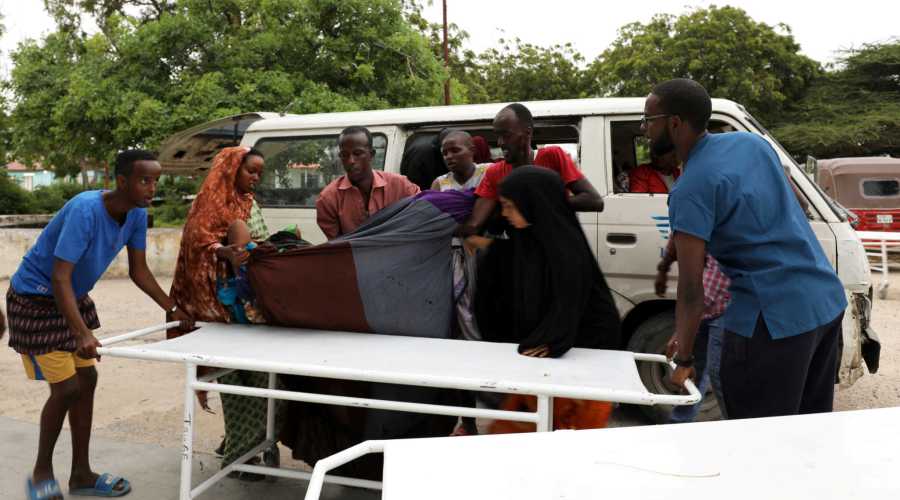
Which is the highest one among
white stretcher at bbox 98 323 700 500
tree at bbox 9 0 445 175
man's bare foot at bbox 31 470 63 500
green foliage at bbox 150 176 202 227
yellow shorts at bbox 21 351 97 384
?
tree at bbox 9 0 445 175

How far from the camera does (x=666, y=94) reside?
2.33 meters

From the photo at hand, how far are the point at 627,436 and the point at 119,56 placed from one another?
1237cm

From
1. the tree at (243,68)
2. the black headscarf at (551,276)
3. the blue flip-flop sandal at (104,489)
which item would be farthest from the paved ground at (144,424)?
the tree at (243,68)

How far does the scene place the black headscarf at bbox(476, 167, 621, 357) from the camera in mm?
2746

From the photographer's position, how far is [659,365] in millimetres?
4227

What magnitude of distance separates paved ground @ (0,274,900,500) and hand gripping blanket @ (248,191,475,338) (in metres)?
0.94

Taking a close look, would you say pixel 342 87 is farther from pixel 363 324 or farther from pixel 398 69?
pixel 363 324

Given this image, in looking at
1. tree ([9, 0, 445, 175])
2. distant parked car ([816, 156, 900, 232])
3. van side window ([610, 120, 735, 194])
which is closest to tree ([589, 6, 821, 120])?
distant parked car ([816, 156, 900, 232])

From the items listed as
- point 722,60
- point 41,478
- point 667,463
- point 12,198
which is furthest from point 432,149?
point 722,60

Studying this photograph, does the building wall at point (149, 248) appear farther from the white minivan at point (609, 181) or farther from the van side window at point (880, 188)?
the van side window at point (880, 188)

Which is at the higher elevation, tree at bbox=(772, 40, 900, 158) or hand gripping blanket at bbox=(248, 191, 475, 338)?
tree at bbox=(772, 40, 900, 158)

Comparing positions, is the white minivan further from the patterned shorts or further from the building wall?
the building wall

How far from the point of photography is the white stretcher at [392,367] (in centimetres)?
229

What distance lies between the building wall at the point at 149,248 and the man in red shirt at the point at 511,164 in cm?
912
